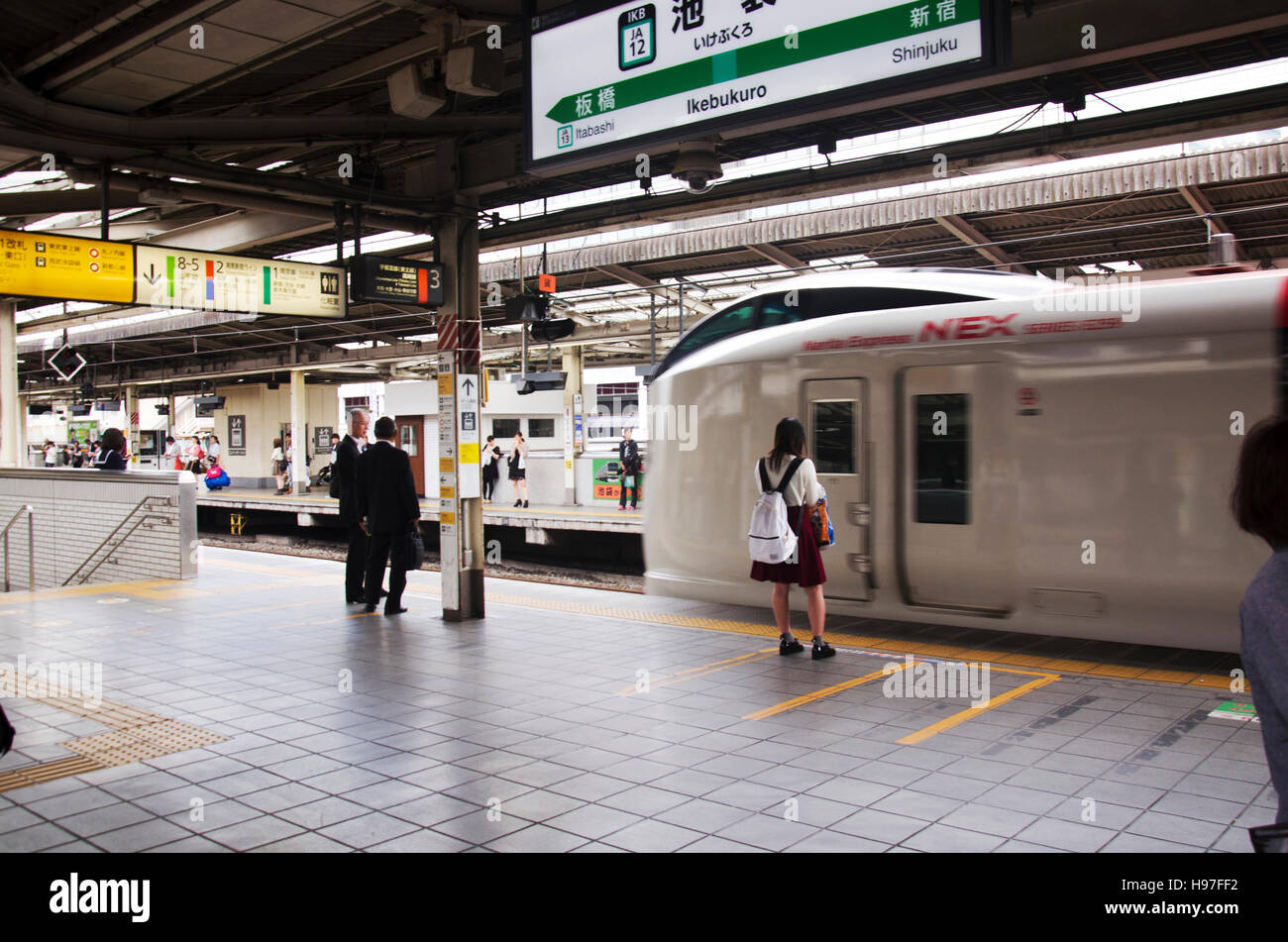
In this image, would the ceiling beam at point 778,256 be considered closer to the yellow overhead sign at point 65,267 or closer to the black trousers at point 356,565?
the black trousers at point 356,565

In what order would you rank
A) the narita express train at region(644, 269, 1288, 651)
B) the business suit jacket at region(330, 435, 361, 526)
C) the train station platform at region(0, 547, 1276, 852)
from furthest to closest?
the business suit jacket at region(330, 435, 361, 526), the narita express train at region(644, 269, 1288, 651), the train station platform at region(0, 547, 1276, 852)

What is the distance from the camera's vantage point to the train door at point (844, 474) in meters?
8.56

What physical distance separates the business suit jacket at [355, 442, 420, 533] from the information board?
1.46 metres

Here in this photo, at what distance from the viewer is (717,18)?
197 inches

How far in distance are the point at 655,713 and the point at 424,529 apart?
791 inches

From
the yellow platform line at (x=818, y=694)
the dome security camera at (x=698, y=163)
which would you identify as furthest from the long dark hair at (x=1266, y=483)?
the dome security camera at (x=698, y=163)

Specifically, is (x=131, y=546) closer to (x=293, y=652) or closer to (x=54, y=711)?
(x=293, y=652)

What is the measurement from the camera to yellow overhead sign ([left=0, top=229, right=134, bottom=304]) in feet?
25.5

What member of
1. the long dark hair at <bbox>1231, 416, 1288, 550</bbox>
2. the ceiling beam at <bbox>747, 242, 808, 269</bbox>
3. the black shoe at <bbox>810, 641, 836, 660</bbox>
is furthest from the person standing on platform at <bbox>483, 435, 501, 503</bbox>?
the long dark hair at <bbox>1231, 416, 1288, 550</bbox>

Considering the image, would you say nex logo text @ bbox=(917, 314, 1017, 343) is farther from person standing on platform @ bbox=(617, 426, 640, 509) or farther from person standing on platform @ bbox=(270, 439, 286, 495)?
person standing on platform @ bbox=(270, 439, 286, 495)
